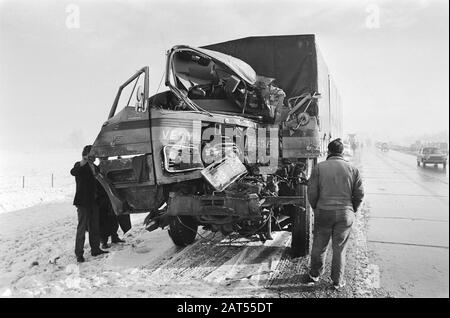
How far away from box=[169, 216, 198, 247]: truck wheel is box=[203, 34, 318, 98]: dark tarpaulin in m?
2.81

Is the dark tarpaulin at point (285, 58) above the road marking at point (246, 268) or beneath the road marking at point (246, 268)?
above

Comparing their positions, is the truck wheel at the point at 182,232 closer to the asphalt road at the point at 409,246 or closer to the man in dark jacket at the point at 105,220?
the man in dark jacket at the point at 105,220

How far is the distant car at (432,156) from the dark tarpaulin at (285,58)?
20.7 metres

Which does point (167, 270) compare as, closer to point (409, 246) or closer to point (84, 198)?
point (84, 198)

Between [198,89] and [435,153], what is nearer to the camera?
[198,89]

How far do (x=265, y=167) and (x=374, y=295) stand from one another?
2223 millimetres

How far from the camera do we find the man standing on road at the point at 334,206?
414 centimetres

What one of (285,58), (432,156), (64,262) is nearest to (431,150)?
(432,156)

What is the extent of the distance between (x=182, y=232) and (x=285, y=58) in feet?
11.6

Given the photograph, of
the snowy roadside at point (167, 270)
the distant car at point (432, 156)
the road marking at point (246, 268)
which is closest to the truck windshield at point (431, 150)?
the distant car at point (432, 156)

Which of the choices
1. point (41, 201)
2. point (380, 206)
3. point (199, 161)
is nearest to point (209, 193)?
point (199, 161)

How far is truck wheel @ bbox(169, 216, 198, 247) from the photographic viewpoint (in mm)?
5840

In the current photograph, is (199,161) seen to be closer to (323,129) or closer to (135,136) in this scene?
(135,136)

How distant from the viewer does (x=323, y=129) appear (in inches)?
270
